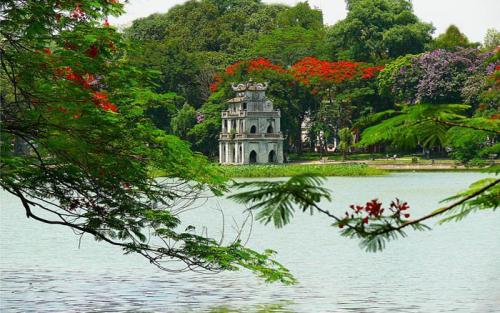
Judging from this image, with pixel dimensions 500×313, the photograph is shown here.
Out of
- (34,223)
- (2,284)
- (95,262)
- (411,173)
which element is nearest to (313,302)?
(2,284)

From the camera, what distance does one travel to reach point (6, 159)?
9.52 m

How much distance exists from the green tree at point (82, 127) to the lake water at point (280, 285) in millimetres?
A: 2389

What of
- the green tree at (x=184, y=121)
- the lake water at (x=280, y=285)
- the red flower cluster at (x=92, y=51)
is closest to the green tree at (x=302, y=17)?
the green tree at (x=184, y=121)

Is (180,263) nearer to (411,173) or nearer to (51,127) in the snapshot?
(51,127)

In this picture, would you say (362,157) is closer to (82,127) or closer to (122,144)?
(122,144)

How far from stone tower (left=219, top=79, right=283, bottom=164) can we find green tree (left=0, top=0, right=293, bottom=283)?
1890 inches

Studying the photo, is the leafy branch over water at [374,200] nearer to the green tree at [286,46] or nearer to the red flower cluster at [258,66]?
the red flower cluster at [258,66]

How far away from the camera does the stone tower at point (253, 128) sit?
194 feet

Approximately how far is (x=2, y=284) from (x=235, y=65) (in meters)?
47.9

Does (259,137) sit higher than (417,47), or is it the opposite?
(417,47)

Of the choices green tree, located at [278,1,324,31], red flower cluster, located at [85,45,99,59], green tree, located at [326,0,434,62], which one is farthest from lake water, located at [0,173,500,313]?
green tree, located at [278,1,324,31]

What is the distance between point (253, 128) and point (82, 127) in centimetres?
5066

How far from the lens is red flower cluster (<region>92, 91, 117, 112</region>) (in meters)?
10.1

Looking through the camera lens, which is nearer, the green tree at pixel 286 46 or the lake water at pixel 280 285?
the lake water at pixel 280 285
